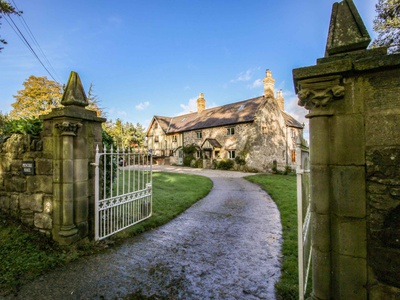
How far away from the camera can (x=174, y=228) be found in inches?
235

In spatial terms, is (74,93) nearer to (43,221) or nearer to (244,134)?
(43,221)

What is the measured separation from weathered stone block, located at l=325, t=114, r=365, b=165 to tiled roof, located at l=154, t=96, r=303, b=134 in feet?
74.4

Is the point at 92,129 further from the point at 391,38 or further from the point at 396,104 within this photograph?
the point at 391,38

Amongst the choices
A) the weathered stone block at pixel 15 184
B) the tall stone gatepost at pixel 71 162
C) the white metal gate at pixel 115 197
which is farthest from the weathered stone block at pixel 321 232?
the weathered stone block at pixel 15 184

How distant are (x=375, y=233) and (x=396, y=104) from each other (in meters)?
1.27

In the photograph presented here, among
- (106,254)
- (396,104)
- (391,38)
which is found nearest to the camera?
(396,104)

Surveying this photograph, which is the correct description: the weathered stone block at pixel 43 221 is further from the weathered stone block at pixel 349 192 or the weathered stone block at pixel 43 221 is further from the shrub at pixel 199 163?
the shrub at pixel 199 163

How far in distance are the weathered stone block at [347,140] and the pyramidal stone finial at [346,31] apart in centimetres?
77

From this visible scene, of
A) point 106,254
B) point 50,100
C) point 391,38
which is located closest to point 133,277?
point 106,254

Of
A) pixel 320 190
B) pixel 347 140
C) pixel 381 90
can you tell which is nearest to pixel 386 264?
pixel 320 190

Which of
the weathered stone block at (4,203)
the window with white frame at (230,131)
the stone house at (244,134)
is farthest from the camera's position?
the window with white frame at (230,131)

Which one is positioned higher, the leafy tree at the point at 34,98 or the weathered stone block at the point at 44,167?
the leafy tree at the point at 34,98

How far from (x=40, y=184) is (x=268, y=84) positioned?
2630 centimetres

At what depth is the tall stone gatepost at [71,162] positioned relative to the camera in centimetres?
421
